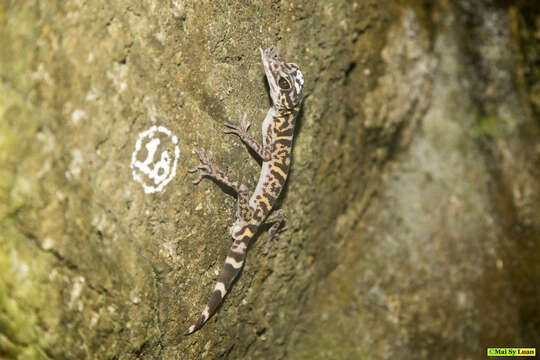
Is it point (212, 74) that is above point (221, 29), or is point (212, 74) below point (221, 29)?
below

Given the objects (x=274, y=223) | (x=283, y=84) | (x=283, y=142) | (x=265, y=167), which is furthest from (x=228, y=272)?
(x=283, y=84)

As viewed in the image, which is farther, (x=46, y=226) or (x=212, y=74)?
(x=212, y=74)

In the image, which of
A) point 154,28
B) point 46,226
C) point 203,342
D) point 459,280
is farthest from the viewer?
point 459,280

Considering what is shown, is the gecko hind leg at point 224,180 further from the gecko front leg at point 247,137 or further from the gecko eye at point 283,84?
the gecko eye at point 283,84

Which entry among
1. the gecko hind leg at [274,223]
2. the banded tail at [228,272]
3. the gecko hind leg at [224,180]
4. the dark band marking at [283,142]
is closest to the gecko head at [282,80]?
the dark band marking at [283,142]

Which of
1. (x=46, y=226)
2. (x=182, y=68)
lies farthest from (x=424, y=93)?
(x=46, y=226)

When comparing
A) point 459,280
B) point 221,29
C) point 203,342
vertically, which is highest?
point 221,29

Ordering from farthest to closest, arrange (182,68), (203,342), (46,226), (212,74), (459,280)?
(459,280), (203,342), (212,74), (182,68), (46,226)

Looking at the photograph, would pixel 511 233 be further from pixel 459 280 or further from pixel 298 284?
pixel 298 284

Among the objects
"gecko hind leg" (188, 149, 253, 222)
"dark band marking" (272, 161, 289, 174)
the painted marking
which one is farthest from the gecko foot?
the painted marking

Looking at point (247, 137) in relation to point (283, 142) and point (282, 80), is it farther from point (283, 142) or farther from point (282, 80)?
point (282, 80)
